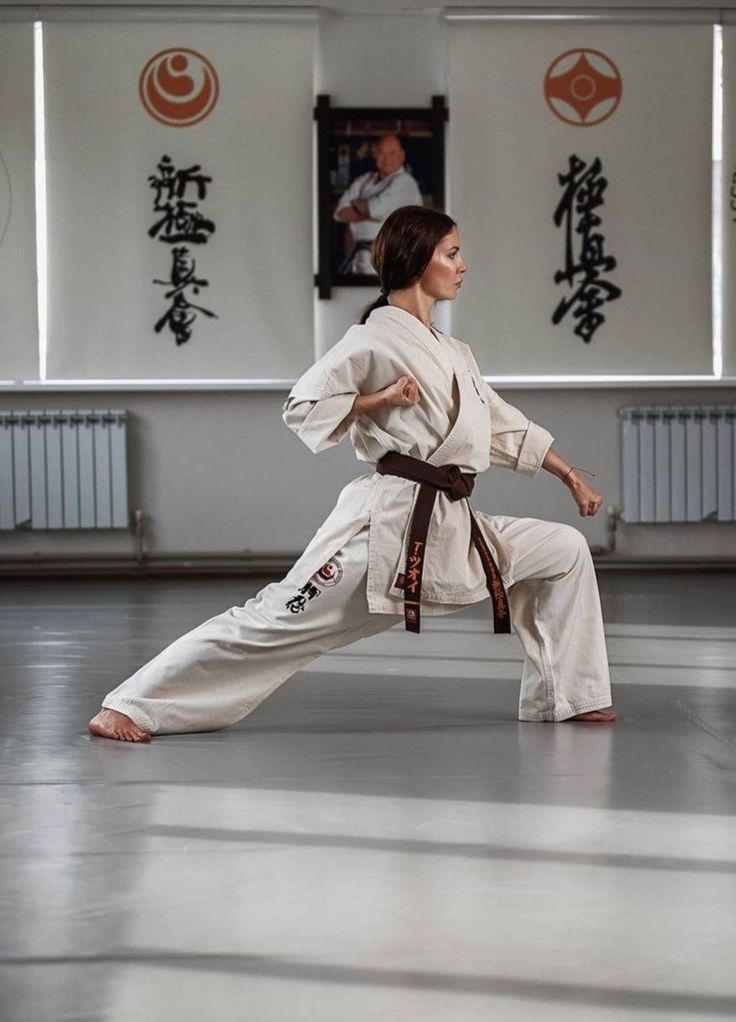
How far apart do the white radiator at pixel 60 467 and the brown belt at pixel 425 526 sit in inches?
143

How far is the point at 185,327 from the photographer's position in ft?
21.4

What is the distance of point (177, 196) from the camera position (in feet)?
21.2

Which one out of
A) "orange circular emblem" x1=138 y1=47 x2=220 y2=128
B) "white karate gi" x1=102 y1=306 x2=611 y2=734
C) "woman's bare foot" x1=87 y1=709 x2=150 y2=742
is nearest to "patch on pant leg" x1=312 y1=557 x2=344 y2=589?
"white karate gi" x1=102 y1=306 x2=611 y2=734

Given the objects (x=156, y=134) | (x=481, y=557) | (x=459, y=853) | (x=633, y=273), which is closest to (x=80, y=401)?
(x=156, y=134)

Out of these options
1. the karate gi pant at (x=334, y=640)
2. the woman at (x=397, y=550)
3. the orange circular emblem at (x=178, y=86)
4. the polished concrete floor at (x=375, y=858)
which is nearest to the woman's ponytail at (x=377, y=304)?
the woman at (x=397, y=550)

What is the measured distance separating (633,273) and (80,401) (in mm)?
2612

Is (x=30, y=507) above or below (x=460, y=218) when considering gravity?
below

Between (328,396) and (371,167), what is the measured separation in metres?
3.78

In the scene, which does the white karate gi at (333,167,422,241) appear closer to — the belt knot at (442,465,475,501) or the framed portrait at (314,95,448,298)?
the framed portrait at (314,95,448,298)

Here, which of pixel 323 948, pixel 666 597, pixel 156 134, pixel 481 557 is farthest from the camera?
pixel 156 134

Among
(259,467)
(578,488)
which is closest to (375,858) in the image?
(578,488)

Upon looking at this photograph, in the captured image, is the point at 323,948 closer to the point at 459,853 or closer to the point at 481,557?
the point at 459,853

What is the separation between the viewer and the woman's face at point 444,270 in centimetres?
308

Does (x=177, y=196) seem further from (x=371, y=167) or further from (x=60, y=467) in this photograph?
(x=60, y=467)
